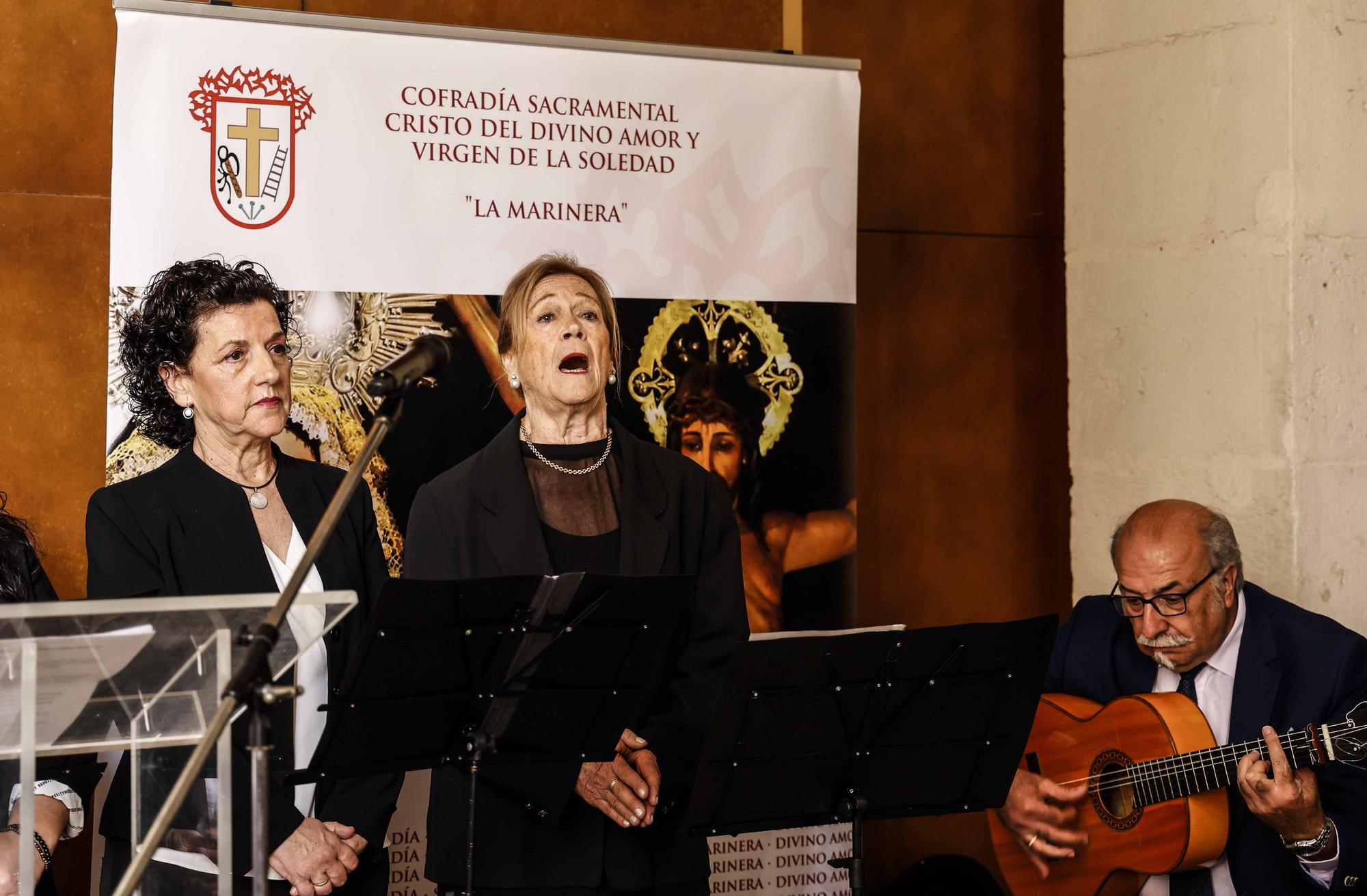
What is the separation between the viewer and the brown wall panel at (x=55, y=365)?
393 cm

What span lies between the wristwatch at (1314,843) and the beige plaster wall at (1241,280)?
1103mm

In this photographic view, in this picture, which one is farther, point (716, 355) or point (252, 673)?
point (716, 355)

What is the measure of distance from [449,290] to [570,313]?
1.86 feet

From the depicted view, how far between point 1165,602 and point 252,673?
234 cm


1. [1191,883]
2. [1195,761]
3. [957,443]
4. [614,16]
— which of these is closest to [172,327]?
[614,16]

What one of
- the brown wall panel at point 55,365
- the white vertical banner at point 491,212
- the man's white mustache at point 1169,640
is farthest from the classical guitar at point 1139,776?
the brown wall panel at point 55,365

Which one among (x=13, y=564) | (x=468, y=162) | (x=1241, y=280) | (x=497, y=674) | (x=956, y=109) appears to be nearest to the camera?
(x=497, y=674)

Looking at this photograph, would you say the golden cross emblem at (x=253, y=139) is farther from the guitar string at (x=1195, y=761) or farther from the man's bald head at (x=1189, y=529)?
the guitar string at (x=1195, y=761)

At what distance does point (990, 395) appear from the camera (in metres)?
5.12

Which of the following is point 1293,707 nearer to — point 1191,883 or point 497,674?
point 1191,883

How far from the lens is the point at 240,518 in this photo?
3.05 meters

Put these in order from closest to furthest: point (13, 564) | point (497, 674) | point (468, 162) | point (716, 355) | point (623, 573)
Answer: point (497, 674), point (13, 564), point (623, 573), point (468, 162), point (716, 355)

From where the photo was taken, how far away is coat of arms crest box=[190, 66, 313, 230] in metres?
3.44

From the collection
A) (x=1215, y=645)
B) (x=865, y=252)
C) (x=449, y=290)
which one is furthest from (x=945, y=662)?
(x=865, y=252)
